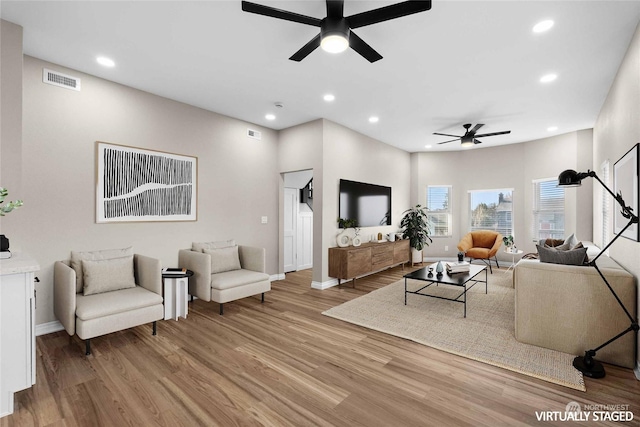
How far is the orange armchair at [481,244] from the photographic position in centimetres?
653

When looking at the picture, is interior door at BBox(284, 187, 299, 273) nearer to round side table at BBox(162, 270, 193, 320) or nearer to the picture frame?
round side table at BBox(162, 270, 193, 320)

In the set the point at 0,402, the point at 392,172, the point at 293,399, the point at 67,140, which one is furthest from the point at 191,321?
the point at 392,172

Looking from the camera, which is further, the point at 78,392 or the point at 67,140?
the point at 67,140

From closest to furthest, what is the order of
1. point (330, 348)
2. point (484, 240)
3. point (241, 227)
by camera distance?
point (330, 348)
point (241, 227)
point (484, 240)

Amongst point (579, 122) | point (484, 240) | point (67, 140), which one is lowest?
point (484, 240)

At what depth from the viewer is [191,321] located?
11.8 feet

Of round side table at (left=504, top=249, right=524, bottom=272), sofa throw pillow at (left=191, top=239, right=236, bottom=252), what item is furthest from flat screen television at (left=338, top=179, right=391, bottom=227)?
round side table at (left=504, top=249, right=524, bottom=272)

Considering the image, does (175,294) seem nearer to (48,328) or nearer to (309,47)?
(48,328)

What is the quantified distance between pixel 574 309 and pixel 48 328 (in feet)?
17.3

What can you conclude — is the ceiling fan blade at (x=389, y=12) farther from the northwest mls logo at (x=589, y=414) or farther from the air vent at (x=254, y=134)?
the air vent at (x=254, y=134)

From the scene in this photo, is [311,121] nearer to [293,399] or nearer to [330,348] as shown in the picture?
[330,348]

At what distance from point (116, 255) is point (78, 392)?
1.65m

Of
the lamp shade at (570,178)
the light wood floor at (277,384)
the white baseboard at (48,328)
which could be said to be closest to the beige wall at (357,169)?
the light wood floor at (277,384)

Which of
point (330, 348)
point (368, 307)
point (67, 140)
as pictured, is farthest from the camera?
point (368, 307)
